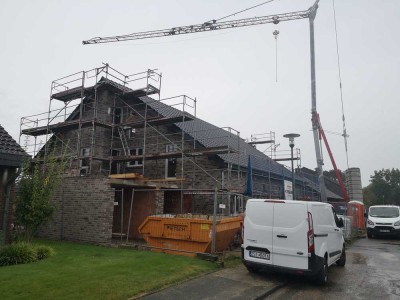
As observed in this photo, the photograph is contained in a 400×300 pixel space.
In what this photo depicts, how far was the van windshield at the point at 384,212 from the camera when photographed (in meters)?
19.7

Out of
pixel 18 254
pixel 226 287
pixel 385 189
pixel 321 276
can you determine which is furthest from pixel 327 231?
pixel 385 189

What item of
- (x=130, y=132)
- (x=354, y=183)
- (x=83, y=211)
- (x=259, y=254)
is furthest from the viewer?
(x=354, y=183)

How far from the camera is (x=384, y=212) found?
2005 cm

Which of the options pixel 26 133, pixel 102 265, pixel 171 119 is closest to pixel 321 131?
pixel 171 119

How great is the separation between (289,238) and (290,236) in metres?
0.06

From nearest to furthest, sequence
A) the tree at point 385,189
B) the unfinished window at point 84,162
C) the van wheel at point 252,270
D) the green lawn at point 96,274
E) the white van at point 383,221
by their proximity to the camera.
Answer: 1. the green lawn at point 96,274
2. the van wheel at point 252,270
3. the white van at point 383,221
4. the unfinished window at point 84,162
5. the tree at point 385,189

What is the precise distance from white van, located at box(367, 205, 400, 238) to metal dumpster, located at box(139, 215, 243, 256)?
11615mm

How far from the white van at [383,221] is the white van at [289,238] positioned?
1240 centimetres

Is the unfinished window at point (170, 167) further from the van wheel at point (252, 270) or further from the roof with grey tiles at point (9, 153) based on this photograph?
the van wheel at point (252, 270)

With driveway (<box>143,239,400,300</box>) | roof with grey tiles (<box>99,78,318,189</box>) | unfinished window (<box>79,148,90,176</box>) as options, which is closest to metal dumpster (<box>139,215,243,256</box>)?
driveway (<box>143,239,400,300</box>)

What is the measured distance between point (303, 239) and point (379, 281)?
265 cm

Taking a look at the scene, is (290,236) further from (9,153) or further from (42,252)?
(9,153)

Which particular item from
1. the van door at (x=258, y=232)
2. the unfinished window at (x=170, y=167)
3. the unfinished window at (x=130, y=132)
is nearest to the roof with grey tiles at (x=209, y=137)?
the unfinished window at (x=170, y=167)

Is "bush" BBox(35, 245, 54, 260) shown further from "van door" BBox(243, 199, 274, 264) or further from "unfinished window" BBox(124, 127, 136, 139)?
"unfinished window" BBox(124, 127, 136, 139)
